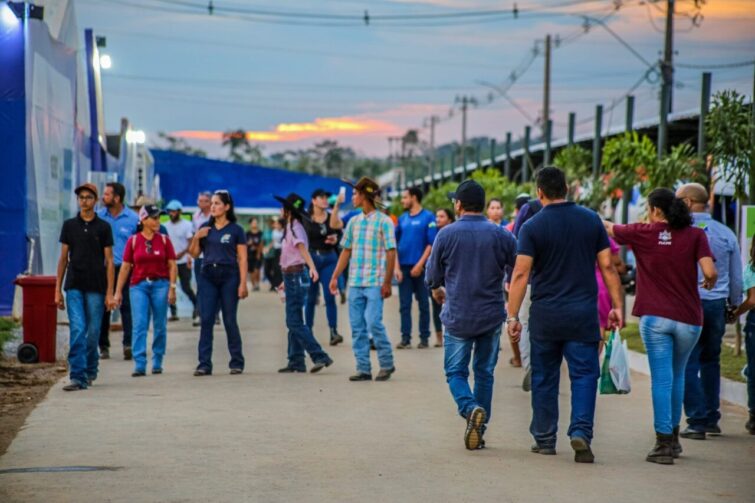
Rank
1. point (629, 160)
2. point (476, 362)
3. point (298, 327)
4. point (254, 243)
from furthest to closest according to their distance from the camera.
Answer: point (254, 243) < point (629, 160) < point (298, 327) < point (476, 362)

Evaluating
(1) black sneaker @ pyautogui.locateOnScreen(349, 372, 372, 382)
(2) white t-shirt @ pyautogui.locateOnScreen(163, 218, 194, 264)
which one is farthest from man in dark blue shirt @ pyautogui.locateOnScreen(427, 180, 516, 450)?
(2) white t-shirt @ pyautogui.locateOnScreen(163, 218, 194, 264)

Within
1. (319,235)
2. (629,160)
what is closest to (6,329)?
(319,235)

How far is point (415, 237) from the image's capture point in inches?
712

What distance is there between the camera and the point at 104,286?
42.3 ft

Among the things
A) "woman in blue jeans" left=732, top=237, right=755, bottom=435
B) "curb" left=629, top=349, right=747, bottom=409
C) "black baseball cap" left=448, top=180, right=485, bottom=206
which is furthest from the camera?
"curb" left=629, top=349, right=747, bottom=409

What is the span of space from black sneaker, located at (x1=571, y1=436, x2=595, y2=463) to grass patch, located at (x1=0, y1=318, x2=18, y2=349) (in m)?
9.35

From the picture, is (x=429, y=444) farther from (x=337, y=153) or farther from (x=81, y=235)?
(x=337, y=153)

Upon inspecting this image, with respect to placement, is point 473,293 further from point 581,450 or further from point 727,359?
point 727,359

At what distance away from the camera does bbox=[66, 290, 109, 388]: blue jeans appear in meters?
12.7

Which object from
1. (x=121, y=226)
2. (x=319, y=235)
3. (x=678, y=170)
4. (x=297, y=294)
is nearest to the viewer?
(x=297, y=294)

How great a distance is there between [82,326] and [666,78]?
2015 cm

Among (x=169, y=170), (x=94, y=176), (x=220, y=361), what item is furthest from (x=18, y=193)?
(x=169, y=170)

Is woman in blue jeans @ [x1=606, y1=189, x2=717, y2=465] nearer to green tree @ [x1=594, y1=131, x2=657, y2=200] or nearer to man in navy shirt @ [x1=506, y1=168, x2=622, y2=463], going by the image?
man in navy shirt @ [x1=506, y1=168, x2=622, y2=463]

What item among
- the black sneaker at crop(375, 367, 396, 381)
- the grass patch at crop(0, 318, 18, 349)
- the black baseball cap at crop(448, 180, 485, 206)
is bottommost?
the grass patch at crop(0, 318, 18, 349)
